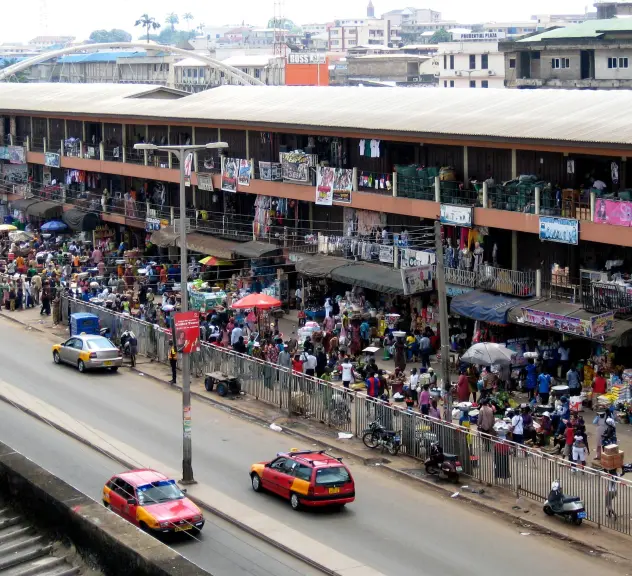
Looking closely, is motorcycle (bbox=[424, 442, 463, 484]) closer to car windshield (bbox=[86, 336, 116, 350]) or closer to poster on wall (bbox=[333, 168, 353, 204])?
car windshield (bbox=[86, 336, 116, 350])

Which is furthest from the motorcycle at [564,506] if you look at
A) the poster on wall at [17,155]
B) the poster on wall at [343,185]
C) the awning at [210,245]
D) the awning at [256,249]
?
the poster on wall at [17,155]

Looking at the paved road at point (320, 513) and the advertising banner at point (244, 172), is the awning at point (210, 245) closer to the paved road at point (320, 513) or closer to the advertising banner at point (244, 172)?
the advertising banner at point (244, 172)

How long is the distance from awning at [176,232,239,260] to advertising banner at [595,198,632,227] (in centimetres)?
1905

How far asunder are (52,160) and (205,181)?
16.9 meters

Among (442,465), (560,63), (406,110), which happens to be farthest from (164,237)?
(560,63)

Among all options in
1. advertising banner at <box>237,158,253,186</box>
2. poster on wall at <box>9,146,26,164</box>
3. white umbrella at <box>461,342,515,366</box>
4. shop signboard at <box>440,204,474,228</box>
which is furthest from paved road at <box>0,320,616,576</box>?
poster on wall at <box>9,146,26,164</box>

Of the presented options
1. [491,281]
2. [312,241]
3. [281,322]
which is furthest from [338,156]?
[491,281]

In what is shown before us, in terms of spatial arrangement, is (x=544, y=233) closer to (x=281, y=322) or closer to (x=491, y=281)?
(x=491, y=281)

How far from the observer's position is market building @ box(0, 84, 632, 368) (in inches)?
1388

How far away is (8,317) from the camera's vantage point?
50562 mm

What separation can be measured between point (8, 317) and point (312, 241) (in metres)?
13.7

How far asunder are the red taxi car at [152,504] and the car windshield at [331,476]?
2883 millimetres

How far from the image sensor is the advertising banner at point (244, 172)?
166 ft

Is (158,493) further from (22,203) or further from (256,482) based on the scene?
(22,203)
